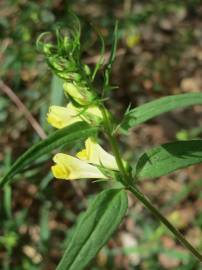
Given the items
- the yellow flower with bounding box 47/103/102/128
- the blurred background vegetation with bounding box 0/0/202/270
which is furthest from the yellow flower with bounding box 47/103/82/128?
the blurred background vegetation with bounding box 0/0/202/270

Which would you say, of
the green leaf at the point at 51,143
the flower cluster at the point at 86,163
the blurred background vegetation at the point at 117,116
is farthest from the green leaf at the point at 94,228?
the blurred background vegetation at the point at 117,116

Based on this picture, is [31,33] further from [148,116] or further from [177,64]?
[148,116]

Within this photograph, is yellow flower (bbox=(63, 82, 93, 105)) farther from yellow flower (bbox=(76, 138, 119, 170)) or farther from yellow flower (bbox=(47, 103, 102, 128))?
yellow flower (bbox=(76, 138, 119, 170))

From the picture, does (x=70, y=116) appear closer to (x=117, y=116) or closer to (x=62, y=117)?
(x=62, y=117)

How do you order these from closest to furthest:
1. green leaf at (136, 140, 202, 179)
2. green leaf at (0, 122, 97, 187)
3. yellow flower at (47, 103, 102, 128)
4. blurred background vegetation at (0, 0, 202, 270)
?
green leaf at (0, 122, 97, 187) < yellow flower at (47, 103, 102, 128) < green leaf at (136, 140, 202, 179) < blurred background vegetation at (0, 0, 202, 270)

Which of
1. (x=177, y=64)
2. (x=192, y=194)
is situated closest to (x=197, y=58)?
(x=177, y=64)

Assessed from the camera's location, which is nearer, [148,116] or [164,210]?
[148,116]
